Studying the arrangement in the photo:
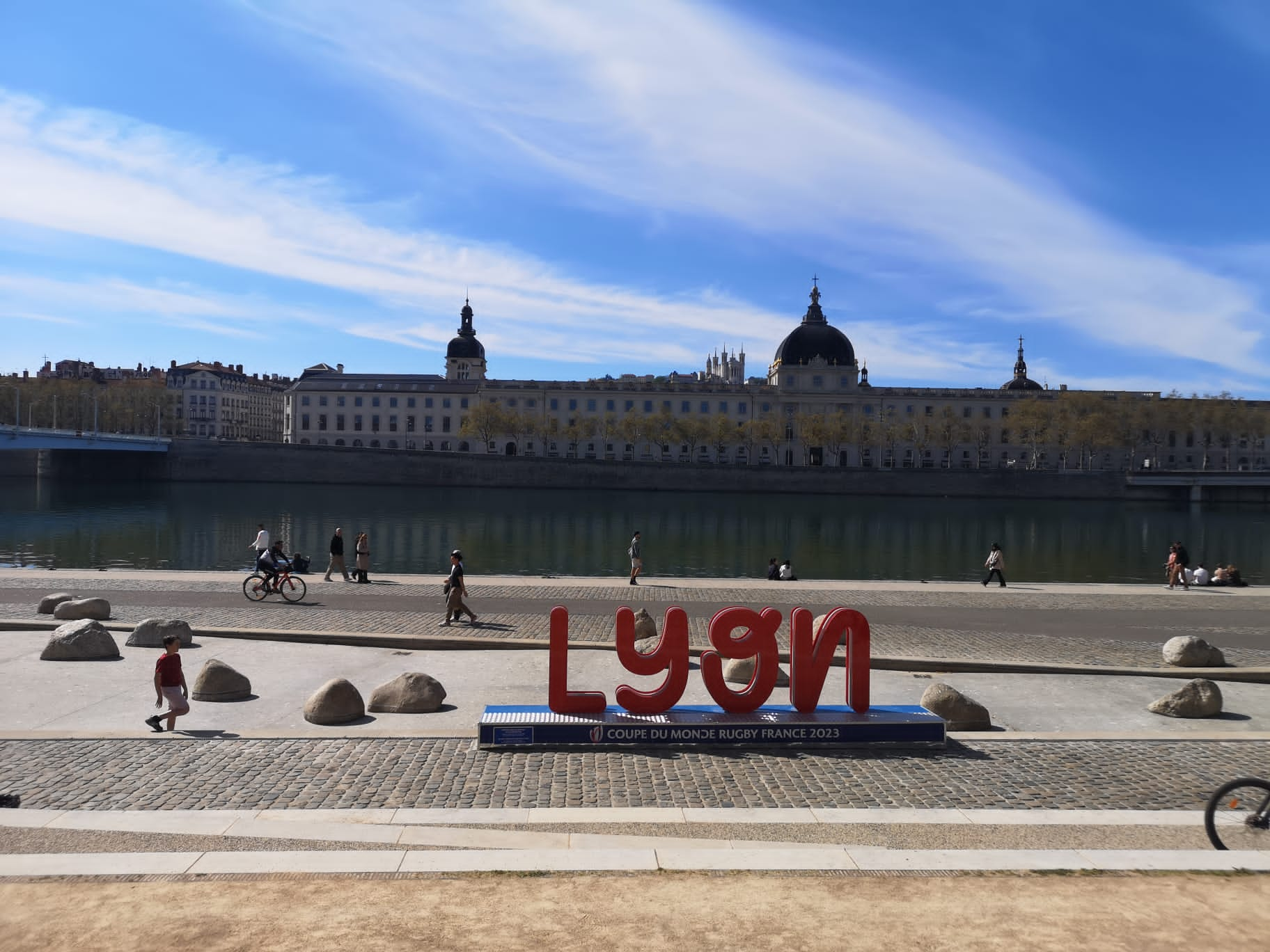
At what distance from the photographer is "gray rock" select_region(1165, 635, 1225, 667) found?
1903 centimetres

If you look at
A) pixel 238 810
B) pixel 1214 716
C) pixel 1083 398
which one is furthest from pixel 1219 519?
pixel 238 810

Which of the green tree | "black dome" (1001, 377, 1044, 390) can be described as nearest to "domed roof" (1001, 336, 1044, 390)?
"black dome" (1001, 377, 1044, 390)

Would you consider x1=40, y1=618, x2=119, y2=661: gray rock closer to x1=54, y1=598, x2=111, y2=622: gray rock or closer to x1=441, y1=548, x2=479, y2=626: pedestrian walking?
x1=54, y1=598, x2=111, y2=622: gray rock

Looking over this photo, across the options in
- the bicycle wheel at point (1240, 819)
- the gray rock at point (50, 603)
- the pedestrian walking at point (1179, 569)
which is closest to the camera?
the bicycle wheel at point (1240, 819)

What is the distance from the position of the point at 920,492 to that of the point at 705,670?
109m

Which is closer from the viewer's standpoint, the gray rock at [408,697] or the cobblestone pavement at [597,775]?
the cobblestone pavement at [597,775]

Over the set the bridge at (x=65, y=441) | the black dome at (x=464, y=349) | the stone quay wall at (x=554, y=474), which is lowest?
the stone quay wall at (x=554, y=474)

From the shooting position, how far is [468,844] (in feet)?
29.7

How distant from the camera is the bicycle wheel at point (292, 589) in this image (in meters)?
25.9

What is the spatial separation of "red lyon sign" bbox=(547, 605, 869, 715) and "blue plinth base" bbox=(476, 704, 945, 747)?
193 millimetres

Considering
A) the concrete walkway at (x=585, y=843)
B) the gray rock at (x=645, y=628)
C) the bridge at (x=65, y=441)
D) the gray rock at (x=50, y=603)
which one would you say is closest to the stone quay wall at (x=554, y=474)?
the bridge at (x=65, y=441)

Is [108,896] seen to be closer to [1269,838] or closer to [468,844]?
[468,844]

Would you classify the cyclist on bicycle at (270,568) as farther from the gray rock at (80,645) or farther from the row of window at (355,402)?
the row of window at (355,402)

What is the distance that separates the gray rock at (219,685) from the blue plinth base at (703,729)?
4766mm
